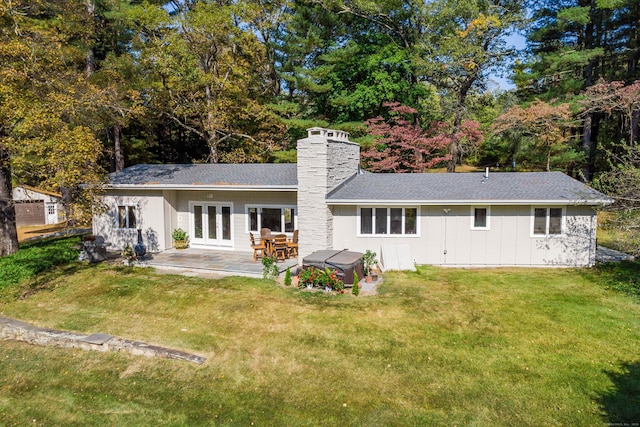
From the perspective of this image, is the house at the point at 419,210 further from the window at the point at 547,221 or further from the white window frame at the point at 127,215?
the white window frame at the point at 127,215

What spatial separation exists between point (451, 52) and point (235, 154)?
14998 millimetres

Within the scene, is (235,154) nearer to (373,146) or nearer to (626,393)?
(373,146)

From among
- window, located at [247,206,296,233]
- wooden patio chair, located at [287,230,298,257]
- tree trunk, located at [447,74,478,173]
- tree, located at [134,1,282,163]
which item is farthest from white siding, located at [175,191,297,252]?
tree trunk, located at [447,74,478,173]

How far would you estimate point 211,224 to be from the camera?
53.9 feet

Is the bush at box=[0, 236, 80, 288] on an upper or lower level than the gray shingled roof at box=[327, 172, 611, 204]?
lower

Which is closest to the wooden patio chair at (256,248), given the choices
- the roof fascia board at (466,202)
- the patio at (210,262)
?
the patio at (210,262)

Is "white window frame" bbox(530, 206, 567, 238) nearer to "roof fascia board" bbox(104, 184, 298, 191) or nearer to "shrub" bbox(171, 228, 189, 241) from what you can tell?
"roof fascia board" bbox(104, 184, 298, 191)

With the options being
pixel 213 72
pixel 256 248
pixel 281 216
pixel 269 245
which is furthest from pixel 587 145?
pixel 213 72

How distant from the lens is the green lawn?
20.7ft

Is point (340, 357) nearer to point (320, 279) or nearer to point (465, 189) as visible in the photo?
point (320, 279)

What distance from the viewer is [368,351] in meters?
8.03

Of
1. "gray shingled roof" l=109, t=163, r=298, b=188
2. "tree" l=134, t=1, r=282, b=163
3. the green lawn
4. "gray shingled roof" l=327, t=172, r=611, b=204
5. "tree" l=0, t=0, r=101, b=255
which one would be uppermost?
"tree" l=134, t=1, r=282, b=163

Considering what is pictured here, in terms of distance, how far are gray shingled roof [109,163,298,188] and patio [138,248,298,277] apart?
2.74 m

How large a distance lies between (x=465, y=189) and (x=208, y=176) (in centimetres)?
1045
